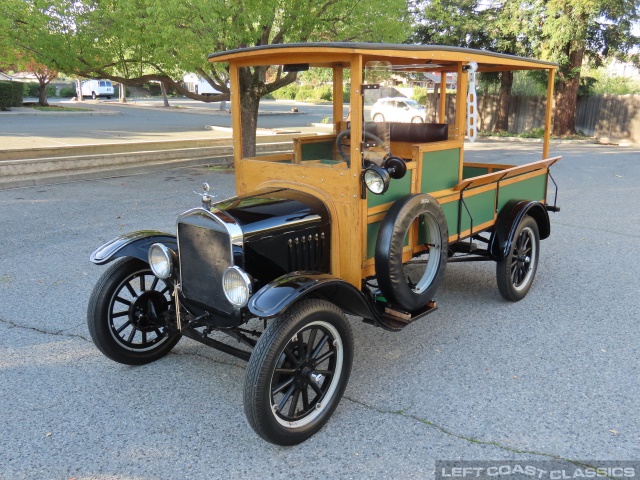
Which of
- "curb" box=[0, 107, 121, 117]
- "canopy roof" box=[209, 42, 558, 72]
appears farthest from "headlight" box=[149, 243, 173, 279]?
"curb" box=[0, 107, 121, 117]

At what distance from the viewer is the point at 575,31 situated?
18.3 m

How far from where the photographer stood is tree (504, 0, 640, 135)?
18125 mm

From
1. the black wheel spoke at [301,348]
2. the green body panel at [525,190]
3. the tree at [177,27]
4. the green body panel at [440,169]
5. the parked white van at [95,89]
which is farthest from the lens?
the parked white van at [95,89]

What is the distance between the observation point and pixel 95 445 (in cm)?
292

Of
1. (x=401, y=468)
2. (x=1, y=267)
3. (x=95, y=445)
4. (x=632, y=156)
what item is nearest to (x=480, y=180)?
(x=401, y=468)

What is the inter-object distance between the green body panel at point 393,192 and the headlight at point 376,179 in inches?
6.4

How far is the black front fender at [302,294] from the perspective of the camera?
9.03 feet

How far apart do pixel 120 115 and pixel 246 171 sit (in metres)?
26.1

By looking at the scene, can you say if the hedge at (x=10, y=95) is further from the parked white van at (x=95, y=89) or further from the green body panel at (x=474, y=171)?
the green body panel at (x=474, y=171)

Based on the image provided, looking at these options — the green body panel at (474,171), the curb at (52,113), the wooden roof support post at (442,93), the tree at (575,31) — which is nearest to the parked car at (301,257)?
the wooden roof support post at (442,93)

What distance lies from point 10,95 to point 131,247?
30.0m

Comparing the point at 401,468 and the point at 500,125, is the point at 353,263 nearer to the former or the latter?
the point at 401,468

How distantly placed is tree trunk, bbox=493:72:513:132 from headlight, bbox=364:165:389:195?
825 inches

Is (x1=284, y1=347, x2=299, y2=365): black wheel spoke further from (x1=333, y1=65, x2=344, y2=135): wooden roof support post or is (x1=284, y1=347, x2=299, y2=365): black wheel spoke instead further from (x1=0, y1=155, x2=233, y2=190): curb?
(x1=0, y1=155, x2=233, y2=190): curb
